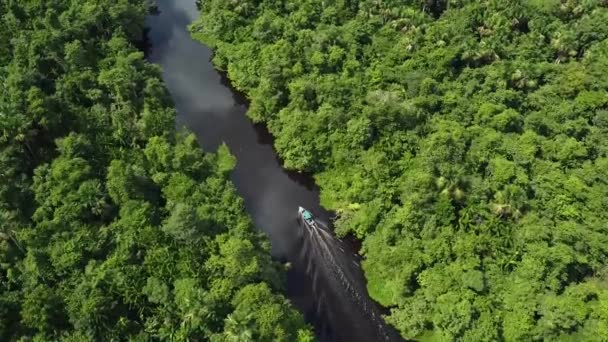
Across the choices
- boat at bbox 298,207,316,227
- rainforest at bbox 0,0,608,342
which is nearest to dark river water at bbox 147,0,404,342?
boat at bbox 298,207,316,227

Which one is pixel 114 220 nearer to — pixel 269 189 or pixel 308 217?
pixel 269 189

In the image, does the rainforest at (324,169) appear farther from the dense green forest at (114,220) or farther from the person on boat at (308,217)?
the person on boat at (308,217)

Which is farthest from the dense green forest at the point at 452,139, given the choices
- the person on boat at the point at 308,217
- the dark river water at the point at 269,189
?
the person on boat at the point at 308,217

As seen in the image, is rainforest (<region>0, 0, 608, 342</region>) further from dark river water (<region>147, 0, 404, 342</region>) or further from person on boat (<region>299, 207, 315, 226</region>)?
person on boat (<region>299, 207, 315, 226</region>)

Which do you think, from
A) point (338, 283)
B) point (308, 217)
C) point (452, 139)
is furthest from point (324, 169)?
point (452, 139)

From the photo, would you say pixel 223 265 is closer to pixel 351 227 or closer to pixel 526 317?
pixel 351 227

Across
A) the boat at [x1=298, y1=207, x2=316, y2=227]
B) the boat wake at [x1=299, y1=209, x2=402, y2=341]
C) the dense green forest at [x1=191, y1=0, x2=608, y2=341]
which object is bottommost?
the boat wake at [x1=299, y1=209, x2=402, y2=341]

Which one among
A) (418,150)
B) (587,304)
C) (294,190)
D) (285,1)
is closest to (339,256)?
(294,190)
